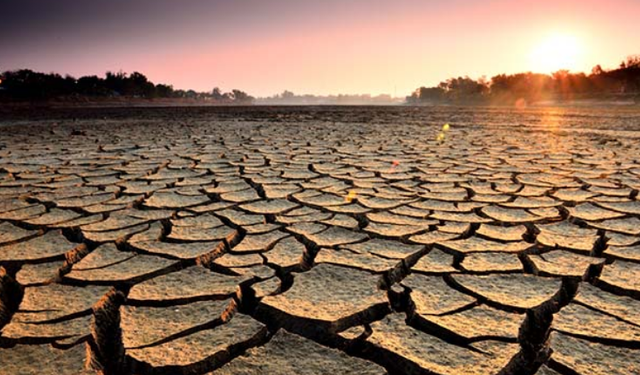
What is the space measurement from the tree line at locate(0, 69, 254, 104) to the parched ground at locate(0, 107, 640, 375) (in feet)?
84.3

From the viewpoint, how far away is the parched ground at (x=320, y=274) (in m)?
0.94

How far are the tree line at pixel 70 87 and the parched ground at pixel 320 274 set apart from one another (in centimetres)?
2570

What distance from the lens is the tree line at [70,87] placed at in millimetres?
25522

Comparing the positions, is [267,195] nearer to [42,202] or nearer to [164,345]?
[42,202]

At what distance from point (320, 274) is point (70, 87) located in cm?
3676

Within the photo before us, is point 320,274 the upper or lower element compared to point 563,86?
lower

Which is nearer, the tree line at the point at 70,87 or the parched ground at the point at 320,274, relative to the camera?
the parched ground at the point at 320,274

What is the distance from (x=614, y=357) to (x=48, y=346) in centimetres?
121

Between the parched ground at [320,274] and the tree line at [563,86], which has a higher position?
the tree line at [563,86]

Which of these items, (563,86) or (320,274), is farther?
(563,86)

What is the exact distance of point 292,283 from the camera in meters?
1.28

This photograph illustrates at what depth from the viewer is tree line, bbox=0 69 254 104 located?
25.5 meters

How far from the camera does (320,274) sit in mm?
1343

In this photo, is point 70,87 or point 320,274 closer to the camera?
point 320,274
